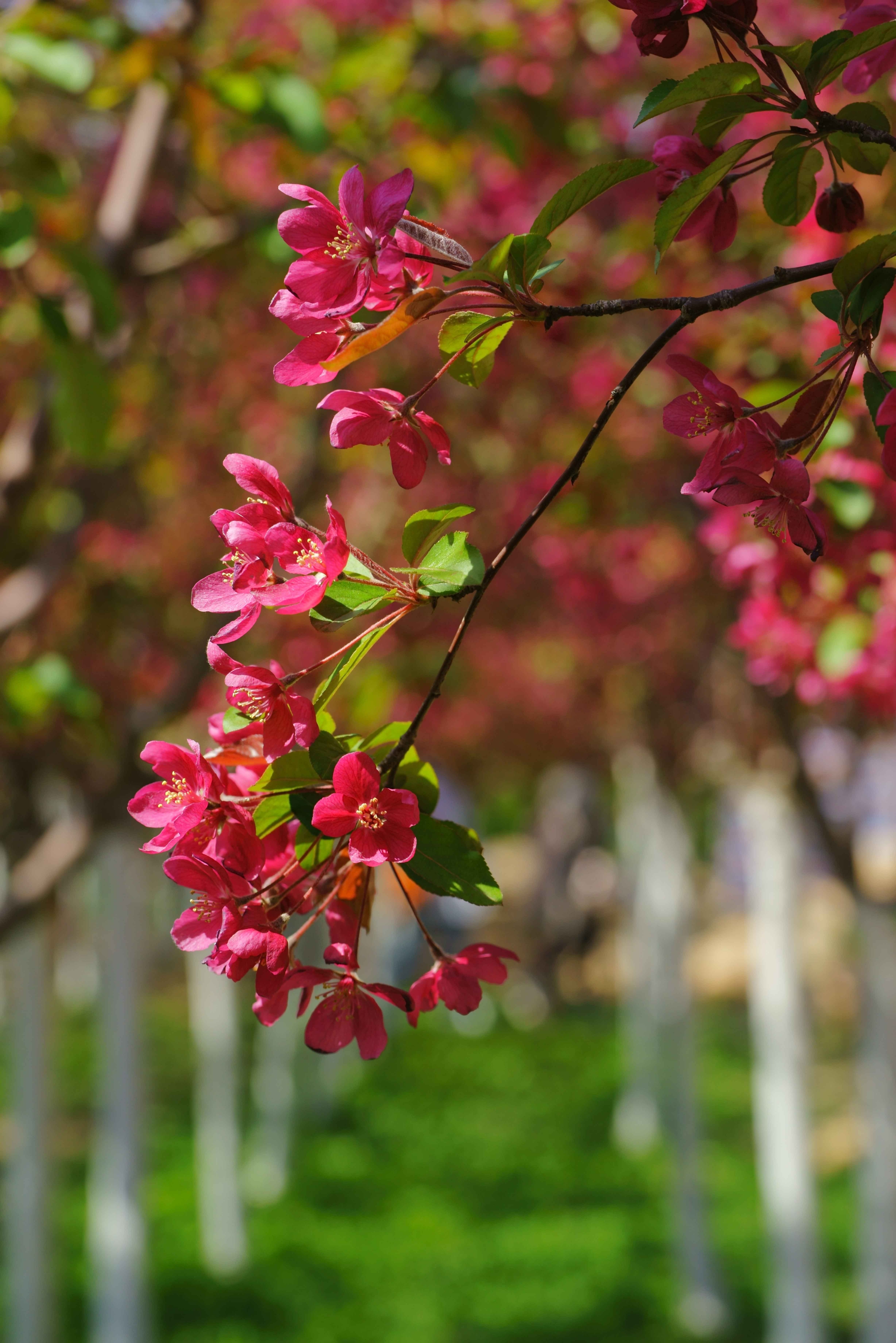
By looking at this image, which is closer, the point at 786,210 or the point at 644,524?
the point at 786,210

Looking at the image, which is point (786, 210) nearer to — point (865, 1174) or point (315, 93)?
point (315, 93)

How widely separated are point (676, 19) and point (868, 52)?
6.6 inches

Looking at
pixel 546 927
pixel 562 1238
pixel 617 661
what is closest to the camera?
pixel 617 661

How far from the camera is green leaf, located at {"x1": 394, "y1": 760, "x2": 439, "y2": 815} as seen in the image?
900 mm

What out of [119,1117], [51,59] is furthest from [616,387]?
[119,1117]

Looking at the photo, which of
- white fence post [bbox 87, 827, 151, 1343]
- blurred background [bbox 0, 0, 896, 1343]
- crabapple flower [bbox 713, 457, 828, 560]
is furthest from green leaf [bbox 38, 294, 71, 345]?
white fence post [bbox 87, 827, 151, 1343]

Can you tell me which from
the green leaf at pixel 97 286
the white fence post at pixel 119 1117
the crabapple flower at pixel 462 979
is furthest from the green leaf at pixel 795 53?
the white fence post at pixel 119 1117

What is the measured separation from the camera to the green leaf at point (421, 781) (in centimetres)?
90

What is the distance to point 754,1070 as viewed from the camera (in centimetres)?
1216

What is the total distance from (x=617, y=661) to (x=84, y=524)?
142 inches

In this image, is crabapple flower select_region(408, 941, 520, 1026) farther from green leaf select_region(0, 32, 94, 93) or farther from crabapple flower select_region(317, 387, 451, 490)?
green leaf select_region(0, 32, 94, 93)

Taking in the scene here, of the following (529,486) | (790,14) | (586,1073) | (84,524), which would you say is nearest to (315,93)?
(84,524)

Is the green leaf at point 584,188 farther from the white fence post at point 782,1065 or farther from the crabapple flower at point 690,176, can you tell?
the white fence post at point 782,1065

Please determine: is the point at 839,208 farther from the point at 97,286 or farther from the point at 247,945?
the point at 97,286
